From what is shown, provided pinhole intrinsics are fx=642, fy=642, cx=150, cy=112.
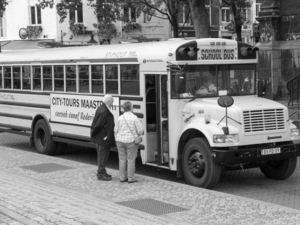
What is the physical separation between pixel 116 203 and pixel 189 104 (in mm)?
2725

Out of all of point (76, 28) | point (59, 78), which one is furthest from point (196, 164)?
point (76, 28)

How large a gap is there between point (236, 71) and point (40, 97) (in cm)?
548

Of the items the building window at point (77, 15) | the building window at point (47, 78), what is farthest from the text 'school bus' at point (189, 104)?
the building window at point (77, 15)

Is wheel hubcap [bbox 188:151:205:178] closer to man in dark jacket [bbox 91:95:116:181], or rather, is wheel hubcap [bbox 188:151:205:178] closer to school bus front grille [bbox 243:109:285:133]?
school bus front grille [bbox 243:109:285:133]

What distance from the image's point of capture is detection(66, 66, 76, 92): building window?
1412cm

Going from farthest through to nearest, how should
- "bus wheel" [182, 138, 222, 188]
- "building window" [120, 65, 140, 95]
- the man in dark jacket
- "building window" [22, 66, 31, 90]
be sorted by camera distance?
1. "building window" [22, 66, 31, 90]
2. "building window" [120, 65, 140, 95]
3. the man in dark jacket
4. "bus wheel" [182, 138, 222, 188]

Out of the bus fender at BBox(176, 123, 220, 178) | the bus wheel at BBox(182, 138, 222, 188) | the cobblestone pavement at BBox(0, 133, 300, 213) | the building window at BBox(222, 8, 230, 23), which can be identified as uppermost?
the building window at BBox(222, 8, 230, 23)

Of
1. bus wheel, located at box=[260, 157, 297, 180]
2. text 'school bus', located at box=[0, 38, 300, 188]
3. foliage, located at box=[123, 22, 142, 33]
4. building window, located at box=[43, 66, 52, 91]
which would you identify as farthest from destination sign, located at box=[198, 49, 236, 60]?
foliage, located at box=[123, 22, 142, 33]

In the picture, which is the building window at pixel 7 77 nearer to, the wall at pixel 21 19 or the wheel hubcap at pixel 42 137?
the wheel hubcap at pixel 42 137

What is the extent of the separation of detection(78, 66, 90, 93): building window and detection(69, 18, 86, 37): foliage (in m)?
26.8

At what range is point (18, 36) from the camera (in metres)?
41.9

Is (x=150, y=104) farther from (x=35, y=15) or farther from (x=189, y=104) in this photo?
(x=35, y=15)

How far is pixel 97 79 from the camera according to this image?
13.3 m

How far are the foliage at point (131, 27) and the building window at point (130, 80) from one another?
3087cm
